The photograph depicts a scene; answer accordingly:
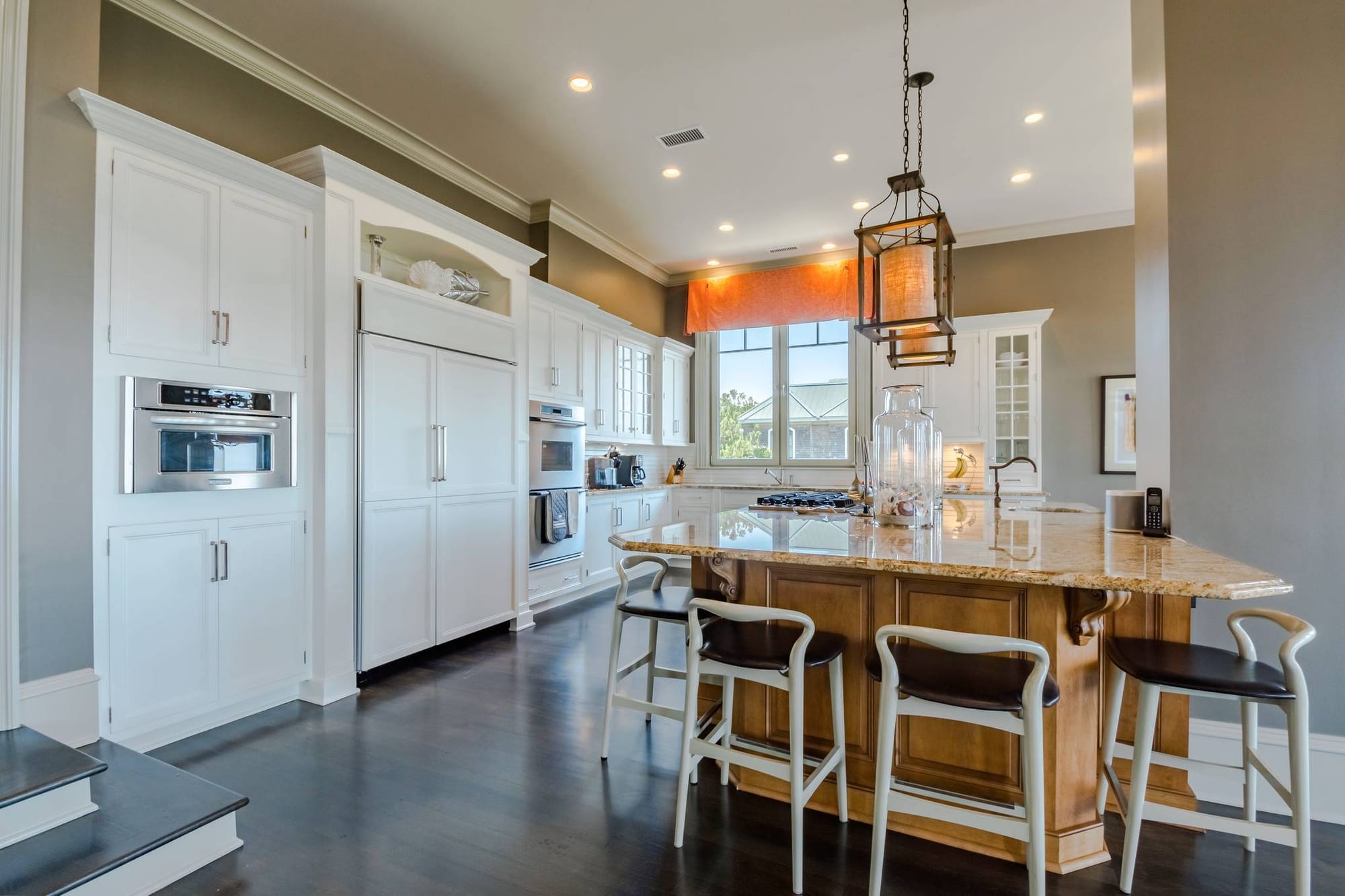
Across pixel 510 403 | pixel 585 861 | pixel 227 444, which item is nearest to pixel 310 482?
pixel 227 444

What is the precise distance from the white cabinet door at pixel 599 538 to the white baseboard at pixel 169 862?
340cm

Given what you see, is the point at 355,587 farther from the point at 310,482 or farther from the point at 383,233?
the point at 383,233

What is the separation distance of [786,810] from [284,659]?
2.44 m

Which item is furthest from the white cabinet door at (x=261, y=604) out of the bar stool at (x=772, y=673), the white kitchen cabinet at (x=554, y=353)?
the bar stool at (x=772, y=673)

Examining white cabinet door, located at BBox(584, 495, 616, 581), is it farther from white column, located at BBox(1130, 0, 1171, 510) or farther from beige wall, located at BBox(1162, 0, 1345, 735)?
beige wall, located at BBox(1162, 0, 1345, 735)

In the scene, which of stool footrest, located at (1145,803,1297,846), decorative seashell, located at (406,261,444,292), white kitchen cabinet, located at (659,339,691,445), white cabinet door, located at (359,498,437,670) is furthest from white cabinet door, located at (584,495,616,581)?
stool footrest, located at (1145,803,1297,846)

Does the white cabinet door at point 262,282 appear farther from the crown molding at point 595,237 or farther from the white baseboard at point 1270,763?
the white baseboard at point 1270,763

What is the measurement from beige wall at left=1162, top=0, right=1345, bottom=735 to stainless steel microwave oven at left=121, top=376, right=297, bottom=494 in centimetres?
384

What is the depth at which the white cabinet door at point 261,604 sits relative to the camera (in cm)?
270

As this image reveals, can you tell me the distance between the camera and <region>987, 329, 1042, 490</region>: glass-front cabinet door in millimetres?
5395

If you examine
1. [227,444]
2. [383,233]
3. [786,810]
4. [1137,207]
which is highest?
[383,233]

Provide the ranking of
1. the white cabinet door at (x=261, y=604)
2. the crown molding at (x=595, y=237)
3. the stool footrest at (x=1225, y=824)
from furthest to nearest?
1. the crown molding at (x=595, y=237)
2. the white cabinet door at (x=261, y=604)
3. the stool footrest at (x=1225, y=824)

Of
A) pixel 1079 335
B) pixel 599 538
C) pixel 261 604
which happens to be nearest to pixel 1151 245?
pixel 1079 335

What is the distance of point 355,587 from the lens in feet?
10.5
